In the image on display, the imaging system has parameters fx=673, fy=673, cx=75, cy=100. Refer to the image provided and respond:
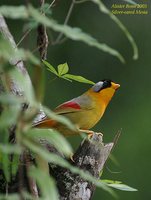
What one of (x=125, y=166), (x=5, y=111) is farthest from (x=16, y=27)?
(x=5, y=111)

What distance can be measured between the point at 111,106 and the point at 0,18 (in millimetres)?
5955

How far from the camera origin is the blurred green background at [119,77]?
770 cm

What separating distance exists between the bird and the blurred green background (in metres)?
3.59

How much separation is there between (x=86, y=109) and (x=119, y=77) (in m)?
4.64

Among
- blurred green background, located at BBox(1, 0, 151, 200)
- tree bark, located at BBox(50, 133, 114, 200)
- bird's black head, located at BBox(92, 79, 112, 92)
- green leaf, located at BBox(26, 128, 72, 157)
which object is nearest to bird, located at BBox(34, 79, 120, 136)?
bird's black head, located at BBox(92, 79, 112, 92)

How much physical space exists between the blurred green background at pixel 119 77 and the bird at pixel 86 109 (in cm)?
359

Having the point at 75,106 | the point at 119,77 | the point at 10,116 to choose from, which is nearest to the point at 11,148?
the point at 10,116

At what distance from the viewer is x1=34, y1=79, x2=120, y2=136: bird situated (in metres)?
3.16

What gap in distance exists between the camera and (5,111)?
91cm

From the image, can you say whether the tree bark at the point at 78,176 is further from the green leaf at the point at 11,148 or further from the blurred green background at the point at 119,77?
the blurred green background at the point at 119,77

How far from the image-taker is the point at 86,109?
11.5 ft

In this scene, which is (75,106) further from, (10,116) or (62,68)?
(10,116)

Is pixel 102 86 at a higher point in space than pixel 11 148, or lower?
lower

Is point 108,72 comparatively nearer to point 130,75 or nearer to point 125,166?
point 130,75
